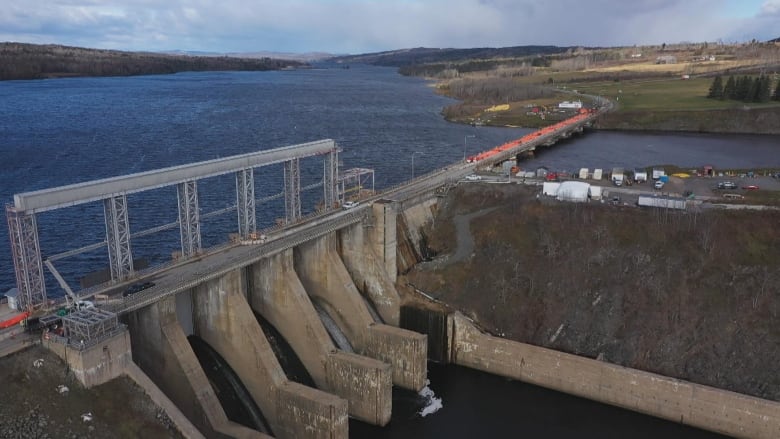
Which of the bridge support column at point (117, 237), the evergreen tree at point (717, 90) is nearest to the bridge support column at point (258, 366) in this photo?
the bridge support column at point (117, 237)

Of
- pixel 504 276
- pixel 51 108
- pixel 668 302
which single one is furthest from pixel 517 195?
pixel 51 108

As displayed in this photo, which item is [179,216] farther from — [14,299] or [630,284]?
[630,284]

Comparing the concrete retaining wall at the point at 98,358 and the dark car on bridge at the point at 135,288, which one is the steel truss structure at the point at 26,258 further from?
the concrete retaining wall at the point at 98,358

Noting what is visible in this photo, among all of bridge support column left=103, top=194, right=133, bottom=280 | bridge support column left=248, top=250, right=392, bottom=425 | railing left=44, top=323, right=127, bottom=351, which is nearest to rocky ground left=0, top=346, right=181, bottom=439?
railing left=44, top=323, right=127, bottom=351

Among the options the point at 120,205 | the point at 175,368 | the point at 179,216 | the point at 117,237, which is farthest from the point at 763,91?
the point at 175,368

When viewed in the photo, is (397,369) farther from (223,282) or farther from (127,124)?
(127,124)
